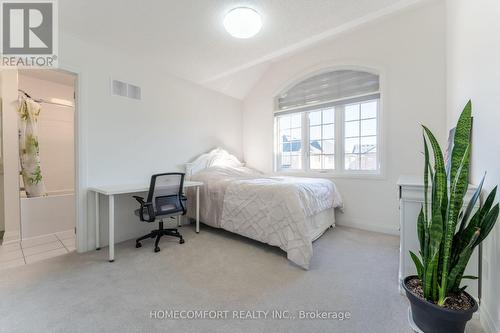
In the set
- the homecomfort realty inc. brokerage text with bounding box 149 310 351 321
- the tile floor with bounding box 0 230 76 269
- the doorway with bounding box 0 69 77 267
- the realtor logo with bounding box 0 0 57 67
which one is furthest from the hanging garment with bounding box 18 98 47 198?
the homecomfort realty inc. brokerage text with bounding box 149 310 351 321

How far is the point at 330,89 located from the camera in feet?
12.0

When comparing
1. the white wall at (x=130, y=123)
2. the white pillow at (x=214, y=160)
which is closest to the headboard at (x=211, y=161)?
the white pillow at (x=214, y=160)

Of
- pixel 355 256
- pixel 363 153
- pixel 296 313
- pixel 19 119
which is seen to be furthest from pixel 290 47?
pixel 19 119

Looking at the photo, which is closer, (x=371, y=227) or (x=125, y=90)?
(x=125, y=90)

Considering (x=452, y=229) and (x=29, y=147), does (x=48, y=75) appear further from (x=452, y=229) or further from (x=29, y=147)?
(x=452, y=229)

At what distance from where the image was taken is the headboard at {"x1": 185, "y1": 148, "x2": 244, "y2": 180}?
3.65 metres

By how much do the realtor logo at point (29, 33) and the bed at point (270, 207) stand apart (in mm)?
2129

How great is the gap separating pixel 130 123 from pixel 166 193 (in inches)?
44.6

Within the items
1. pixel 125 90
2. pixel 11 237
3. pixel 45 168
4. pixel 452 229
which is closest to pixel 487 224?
pixel 452 229

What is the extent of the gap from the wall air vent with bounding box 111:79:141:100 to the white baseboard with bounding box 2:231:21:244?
7.48ft

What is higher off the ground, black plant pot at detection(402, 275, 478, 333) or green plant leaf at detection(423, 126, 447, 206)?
green plant leaf at detection(423, 126, 447, 206)

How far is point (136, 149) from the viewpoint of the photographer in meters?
3.02

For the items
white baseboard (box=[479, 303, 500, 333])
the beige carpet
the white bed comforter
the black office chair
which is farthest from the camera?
the black office chair

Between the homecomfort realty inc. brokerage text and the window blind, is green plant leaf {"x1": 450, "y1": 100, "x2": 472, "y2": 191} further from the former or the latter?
the window blind
